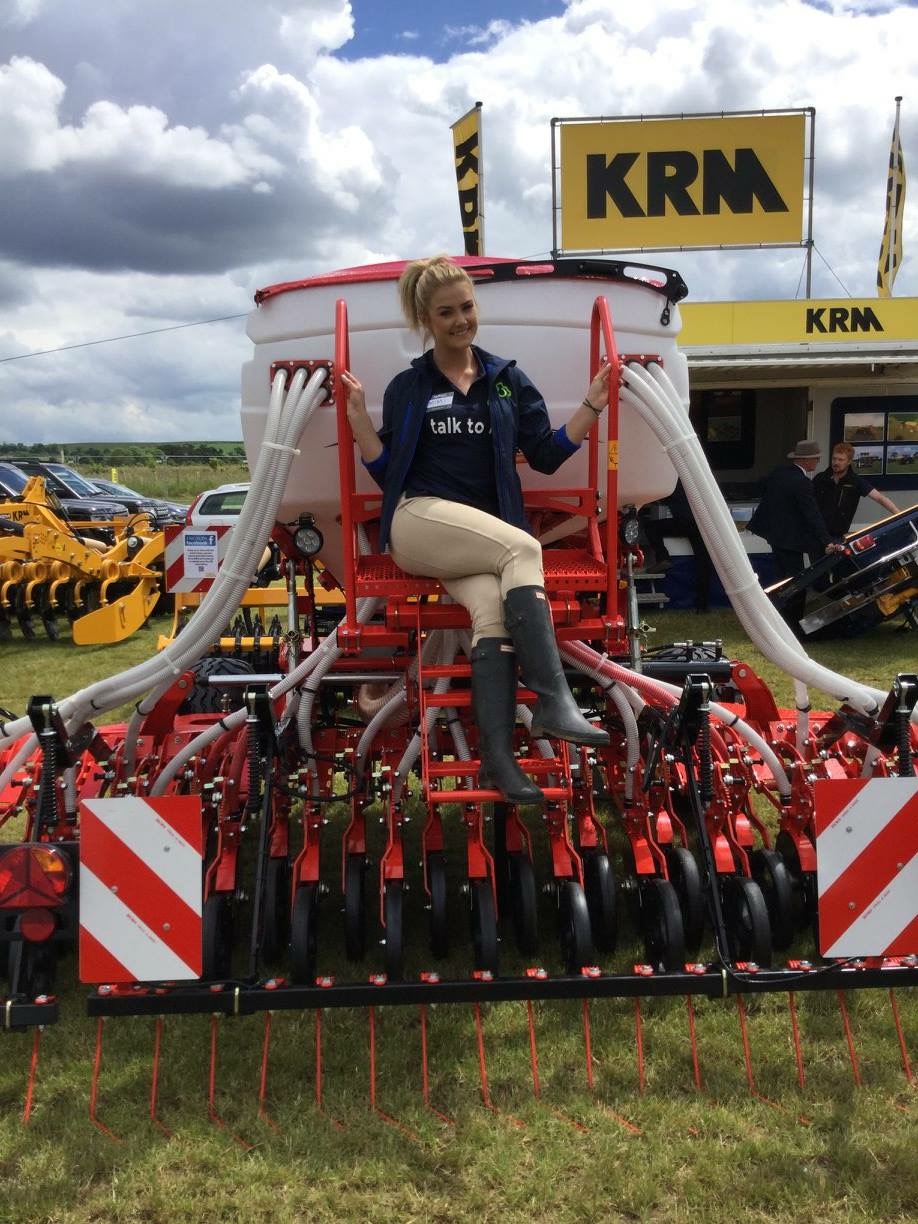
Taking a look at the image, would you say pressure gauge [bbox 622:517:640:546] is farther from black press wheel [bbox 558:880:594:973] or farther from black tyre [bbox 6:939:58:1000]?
black tyre [bbox 6:939:58:1000]

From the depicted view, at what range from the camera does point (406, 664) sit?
3.95m

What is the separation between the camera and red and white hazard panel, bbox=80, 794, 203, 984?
2.95 m

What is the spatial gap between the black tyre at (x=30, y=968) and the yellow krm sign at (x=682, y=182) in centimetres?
1130

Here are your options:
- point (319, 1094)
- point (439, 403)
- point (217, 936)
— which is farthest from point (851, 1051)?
point (439, 403)

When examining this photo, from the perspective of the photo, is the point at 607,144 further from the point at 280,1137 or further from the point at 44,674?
the point at 280,1137

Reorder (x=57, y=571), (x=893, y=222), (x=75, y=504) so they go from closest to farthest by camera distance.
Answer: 1. (x=57, y=571)
2. (x=893, y=222)
3. (x=75, y=504)

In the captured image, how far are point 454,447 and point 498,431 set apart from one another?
6.3 inches

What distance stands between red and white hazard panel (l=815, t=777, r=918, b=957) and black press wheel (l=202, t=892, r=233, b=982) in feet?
6.10

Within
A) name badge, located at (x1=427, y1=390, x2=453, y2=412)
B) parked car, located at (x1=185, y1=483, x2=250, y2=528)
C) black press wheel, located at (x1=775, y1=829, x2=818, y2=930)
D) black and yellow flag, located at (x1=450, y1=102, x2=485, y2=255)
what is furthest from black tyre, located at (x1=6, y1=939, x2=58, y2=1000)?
black and yellow flag, located at (x1=450, y1=102, x2=485, y2=255)

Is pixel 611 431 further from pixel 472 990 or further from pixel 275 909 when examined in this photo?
pixel 275 909

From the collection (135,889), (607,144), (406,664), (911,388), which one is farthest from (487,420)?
(607,144)

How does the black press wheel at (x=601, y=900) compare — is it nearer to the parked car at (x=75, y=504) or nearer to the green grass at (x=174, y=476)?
the parked car at (x=75, y=504)

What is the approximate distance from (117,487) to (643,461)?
2133 cm

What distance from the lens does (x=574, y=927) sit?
3.31m
